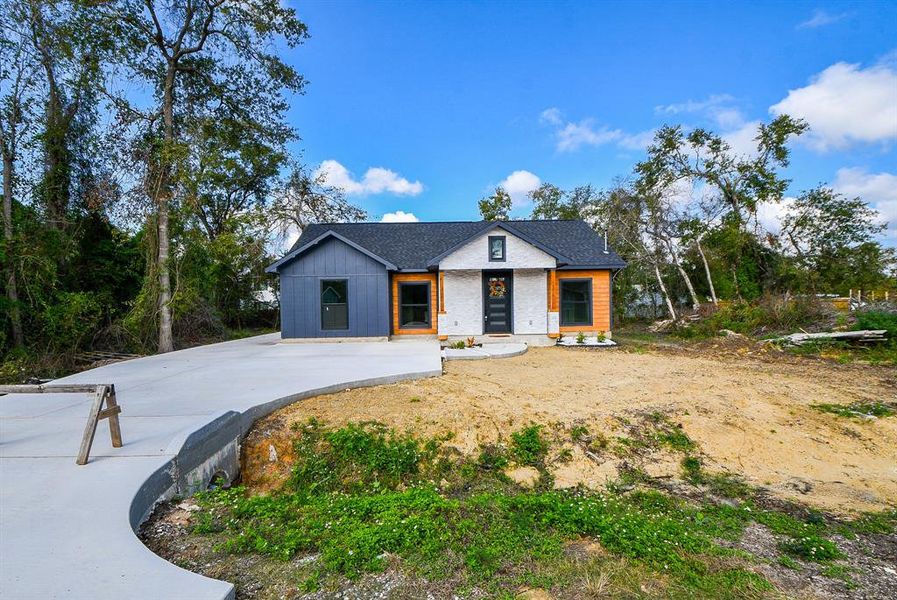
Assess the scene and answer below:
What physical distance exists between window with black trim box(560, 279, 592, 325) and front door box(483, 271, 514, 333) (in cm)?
203

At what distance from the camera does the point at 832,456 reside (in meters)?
4.58

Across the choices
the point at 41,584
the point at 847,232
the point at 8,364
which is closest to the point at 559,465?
the point at 41,584

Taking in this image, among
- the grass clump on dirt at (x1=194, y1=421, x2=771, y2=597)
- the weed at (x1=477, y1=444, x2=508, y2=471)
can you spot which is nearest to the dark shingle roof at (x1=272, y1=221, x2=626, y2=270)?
the weed at (x1=477, y1=444, x2=508, y2=471)

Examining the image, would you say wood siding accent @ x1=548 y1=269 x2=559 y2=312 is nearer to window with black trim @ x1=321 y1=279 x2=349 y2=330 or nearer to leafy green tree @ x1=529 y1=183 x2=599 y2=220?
window with black trim @ x1=321 y1=279 x2=349 y2=330

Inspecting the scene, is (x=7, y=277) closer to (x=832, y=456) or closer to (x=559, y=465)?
(x=559, y=465)

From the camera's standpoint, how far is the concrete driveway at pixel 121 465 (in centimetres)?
195

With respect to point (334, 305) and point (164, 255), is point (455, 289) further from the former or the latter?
point (164, 255)

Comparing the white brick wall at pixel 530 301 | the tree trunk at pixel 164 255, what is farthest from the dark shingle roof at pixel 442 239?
the tree trunk at pixel 164 255

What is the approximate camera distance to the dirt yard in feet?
13.9

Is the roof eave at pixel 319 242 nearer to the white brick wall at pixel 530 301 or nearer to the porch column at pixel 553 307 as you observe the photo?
the white brick wall at pixel 530 301

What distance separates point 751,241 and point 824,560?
2024 cm

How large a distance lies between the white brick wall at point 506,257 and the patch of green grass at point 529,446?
7.43 metres

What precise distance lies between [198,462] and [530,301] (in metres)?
10.4

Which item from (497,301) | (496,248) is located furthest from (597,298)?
(496,248)
